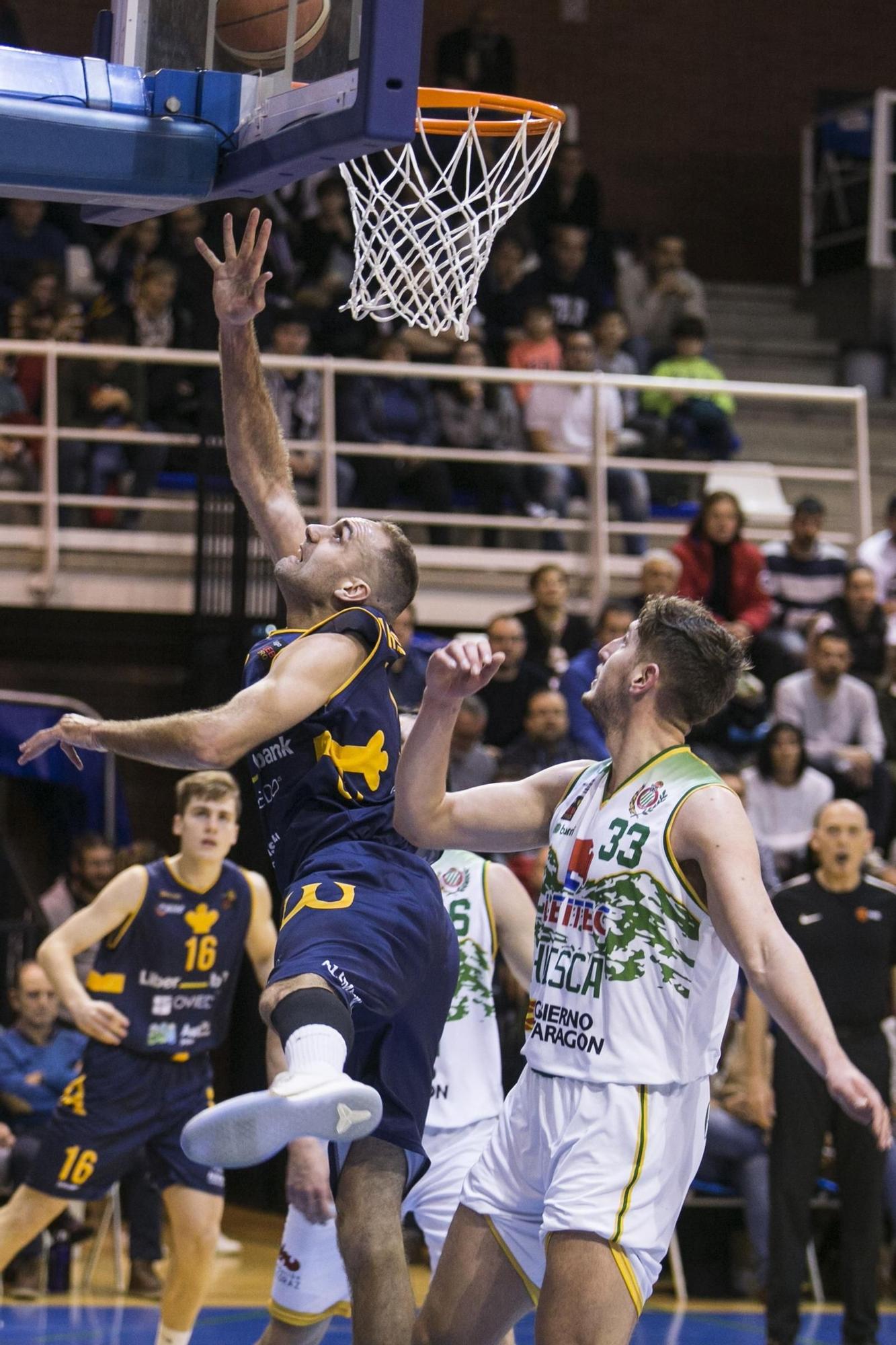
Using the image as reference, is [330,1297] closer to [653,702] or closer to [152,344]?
[653,702]

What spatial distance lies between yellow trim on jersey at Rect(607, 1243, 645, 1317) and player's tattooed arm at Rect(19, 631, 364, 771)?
1375mm

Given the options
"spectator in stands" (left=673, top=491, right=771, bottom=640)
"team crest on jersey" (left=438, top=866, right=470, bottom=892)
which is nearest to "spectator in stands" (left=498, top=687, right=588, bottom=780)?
Answer: "spectator in stands" (left=673, top=491, right=771, bottom=640)

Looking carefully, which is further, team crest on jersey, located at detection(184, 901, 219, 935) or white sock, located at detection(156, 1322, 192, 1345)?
team crest on jersey, located at detection(184, 901, 219, 935)

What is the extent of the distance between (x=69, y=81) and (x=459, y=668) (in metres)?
1.69

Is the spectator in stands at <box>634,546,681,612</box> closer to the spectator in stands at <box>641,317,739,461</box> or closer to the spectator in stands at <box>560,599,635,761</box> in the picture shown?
the spectator in stands at <box>560,599,635,761</box>

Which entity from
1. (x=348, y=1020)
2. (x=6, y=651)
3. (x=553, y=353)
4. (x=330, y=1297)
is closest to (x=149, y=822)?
(x=6, y=651)

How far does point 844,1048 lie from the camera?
8.29 meters

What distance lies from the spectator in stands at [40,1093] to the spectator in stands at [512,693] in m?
2.97

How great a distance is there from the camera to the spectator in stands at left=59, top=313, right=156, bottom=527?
469 inches

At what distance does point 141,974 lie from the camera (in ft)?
24.7

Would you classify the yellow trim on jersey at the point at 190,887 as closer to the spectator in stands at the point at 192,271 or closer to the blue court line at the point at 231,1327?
the blue court line at the point at 231,1327

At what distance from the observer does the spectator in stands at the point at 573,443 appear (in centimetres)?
1273

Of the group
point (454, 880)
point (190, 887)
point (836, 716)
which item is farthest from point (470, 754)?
point (454, 880)

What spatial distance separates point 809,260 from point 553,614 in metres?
7.64
